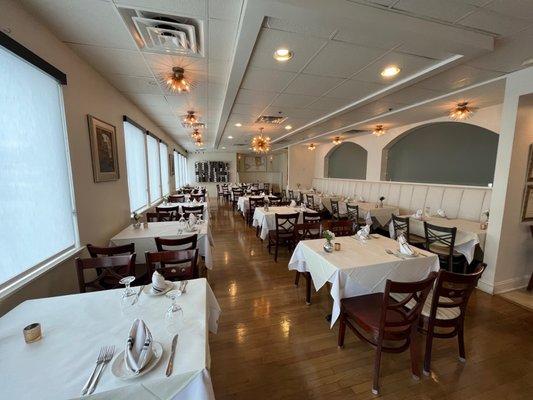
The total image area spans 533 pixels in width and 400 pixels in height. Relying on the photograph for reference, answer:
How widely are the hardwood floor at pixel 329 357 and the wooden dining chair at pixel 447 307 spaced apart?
20 cm

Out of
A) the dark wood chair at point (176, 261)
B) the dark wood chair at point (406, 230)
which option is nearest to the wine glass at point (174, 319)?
the dark wood chair at point (176, 261)

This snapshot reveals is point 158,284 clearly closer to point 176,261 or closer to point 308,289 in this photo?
point 176,261

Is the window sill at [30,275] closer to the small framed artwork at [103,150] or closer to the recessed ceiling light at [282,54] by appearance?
the small framed artwork at [103,150]

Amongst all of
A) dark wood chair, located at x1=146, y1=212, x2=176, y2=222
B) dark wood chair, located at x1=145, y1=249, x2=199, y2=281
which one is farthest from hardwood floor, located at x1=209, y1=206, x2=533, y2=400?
dark wood chair, located at x1=146, y1=212, x2=176, y2=222

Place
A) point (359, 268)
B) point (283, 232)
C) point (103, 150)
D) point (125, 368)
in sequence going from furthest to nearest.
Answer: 1. point (283, 232)
2. point (103, 150)
3. point (359, 268)
4. point (125, 368)

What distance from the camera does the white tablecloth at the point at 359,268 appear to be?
218 centimetres

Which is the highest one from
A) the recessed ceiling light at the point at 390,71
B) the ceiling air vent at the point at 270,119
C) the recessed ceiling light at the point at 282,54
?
the recessed ceiling light at the point at 282,54

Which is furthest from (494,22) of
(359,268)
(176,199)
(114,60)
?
(176,199)

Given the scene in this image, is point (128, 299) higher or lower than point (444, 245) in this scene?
higher

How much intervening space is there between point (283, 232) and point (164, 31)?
340 cm

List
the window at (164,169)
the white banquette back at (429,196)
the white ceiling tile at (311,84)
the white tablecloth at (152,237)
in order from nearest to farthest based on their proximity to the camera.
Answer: the white tablecloth at (152,237)
the white ceiling tile at (311,84)
the white banquette back at (429,196)
the window at (164,169)

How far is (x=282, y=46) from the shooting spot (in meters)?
2.38

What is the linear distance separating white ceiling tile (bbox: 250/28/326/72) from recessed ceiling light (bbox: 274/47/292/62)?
4cm

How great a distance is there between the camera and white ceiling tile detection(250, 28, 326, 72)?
2.21 meters
